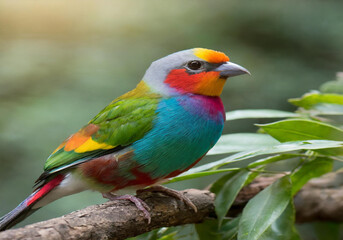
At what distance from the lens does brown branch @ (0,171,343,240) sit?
145 cm

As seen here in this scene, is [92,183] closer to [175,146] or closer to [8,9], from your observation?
[175,146]

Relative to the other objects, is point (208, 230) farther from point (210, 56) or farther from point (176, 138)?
point (210, 56)

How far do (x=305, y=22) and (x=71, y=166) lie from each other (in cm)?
340

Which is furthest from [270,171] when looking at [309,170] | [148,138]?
[148,138]

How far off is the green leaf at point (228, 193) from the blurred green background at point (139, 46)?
60.3 inches

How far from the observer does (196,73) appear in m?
1.93

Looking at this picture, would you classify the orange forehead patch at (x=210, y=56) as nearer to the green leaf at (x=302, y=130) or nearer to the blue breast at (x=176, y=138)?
the blue breast at (x=176, y=138)

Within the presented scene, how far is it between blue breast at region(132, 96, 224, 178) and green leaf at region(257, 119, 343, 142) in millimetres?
278

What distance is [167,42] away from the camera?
14.8 feet

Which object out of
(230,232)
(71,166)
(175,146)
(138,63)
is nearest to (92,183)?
(71,166)

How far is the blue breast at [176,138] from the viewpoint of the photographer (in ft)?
5.90

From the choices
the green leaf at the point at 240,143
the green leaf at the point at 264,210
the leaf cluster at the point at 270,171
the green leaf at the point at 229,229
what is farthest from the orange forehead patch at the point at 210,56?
the green leaf at the point at 229,229

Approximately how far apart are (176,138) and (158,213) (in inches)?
12.2

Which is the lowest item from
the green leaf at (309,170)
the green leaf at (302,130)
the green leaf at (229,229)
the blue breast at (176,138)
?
the green leaf at (229,229)
